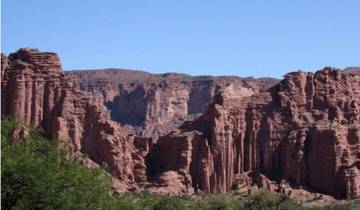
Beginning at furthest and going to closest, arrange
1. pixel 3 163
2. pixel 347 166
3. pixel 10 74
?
pixel 347 166, pixel 10 74, pixel 3 163

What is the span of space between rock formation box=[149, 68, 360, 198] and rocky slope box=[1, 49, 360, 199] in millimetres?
103

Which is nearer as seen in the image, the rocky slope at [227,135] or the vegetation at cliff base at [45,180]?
the vegetation at cliff base at [45,180]

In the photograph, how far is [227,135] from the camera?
365 ft

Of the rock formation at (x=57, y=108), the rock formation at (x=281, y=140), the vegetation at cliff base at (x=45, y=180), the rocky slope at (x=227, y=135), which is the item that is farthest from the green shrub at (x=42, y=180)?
the rock formation at (x=281, y=140)

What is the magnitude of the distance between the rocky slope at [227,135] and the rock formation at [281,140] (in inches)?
4.0

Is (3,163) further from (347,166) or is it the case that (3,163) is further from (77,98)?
(347,166)

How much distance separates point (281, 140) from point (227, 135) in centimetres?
600

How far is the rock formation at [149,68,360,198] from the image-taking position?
107 metres

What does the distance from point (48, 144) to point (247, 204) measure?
1843 inches

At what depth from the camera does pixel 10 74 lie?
97562 millimetres

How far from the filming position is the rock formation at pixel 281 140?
107m

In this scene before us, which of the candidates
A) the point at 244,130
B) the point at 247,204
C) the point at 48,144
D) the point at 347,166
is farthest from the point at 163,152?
the point at 48,144

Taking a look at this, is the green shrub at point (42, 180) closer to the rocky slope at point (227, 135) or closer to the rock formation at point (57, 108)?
the rocky slope at point (227, 135)

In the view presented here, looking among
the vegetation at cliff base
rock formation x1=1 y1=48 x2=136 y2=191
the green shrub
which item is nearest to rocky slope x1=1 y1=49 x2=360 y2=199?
rock formation x1=1 y1=48 x2=136 y2=191
